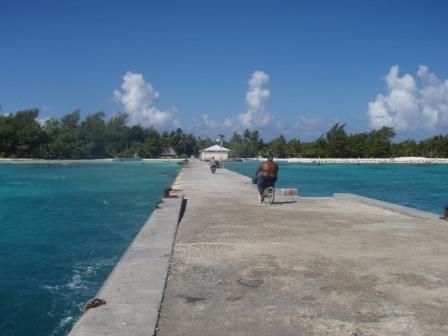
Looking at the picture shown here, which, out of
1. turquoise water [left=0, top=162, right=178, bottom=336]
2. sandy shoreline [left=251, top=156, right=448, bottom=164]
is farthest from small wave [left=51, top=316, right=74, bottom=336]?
sandy shoreline [left=251, top=156, right=448, bottom=164]

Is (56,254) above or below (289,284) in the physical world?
below

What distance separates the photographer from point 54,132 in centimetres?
9325

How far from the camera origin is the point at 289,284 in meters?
4.89

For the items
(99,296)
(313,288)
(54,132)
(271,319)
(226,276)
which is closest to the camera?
(271,319)

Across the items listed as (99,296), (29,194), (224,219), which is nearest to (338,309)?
(99,296)

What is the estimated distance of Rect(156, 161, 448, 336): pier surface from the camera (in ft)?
12.6

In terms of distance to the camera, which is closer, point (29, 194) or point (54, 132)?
point (29, 194)

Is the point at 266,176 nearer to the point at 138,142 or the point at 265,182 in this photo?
the point at 265,182

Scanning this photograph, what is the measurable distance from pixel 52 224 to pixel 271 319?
12342 mm

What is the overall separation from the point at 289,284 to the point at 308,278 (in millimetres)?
330

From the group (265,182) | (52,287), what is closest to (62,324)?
(52,287)

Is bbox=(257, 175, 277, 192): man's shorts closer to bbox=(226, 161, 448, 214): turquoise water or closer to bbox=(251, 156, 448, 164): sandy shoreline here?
bbox=(226, 161, 448, 214): turquoise water

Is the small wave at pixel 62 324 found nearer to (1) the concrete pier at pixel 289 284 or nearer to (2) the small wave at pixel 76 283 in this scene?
(1) the concrete pier at pixel 289 284

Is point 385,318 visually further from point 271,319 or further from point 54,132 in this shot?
point 54,132
